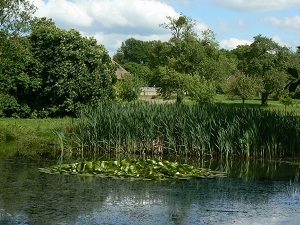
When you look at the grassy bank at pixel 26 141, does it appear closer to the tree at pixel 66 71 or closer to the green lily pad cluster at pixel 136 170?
the green lily pad cluster at pixel 136 170

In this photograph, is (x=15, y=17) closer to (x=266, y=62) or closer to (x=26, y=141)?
(x=26, y=141)

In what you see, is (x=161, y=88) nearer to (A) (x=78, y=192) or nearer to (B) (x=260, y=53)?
(B) (x=260, y=53)

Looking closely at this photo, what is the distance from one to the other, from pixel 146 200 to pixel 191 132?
19.2ft

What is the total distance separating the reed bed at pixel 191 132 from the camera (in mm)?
15203

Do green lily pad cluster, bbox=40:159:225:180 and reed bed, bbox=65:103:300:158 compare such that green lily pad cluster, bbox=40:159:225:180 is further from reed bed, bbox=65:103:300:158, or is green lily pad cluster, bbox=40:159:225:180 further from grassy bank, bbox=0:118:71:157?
Answer: grassy bank, bbox=0:118:71:157

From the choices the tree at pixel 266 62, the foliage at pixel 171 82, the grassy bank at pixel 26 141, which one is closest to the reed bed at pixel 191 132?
the grassy bank at pixel 26 141

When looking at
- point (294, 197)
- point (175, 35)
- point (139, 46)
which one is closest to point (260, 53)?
point (175, 35)

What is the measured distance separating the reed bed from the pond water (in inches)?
95.5

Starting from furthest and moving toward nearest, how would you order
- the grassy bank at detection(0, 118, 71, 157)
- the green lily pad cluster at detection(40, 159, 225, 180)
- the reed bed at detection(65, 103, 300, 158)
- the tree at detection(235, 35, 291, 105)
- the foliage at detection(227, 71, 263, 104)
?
the tree at detection(235, 35, 291, 105)
the foliage at detection(227, 71, 263, 104)
the grassy bank at detection(0, 118, 71, 157)
the reed bed at detection(65, 103, 300, 158)
the green lily pad cluster at detection(40, 159, 225, 180)

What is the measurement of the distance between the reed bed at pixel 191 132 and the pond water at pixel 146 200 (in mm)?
2425

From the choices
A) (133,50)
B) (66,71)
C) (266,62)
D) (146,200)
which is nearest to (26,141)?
(146,200)

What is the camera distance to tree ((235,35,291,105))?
Result: 44.7 meters

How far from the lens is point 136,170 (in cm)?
1207

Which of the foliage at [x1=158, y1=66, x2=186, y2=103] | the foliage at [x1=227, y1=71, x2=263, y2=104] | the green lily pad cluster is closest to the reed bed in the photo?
the green lily pad cluster
